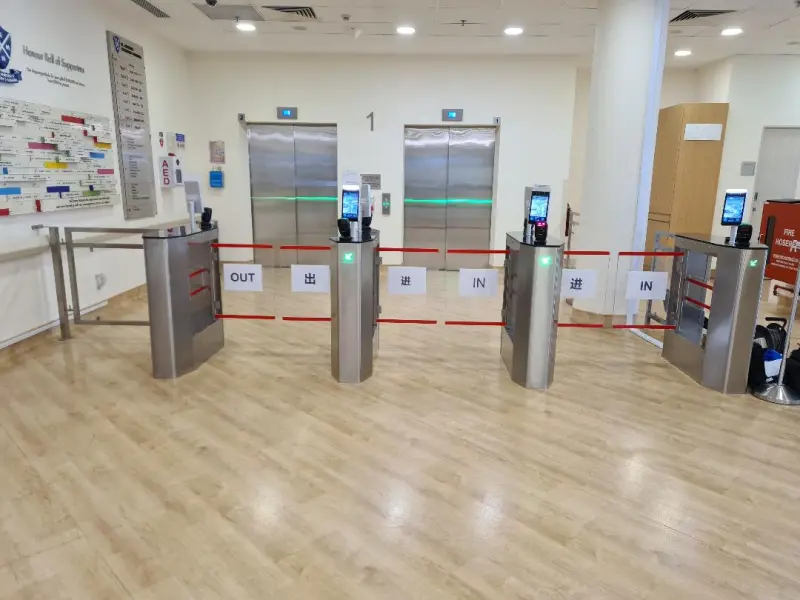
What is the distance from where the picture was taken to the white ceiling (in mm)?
5617

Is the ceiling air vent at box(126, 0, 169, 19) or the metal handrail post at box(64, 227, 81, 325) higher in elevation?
the ceiling air vent at box(126, 0, 169, 19)

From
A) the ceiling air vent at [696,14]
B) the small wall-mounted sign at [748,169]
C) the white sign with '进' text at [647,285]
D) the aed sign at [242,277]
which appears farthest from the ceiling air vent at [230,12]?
the small wall-mounted sign at [748,169]

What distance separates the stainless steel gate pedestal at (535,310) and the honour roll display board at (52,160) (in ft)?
13.1

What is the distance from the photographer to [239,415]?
3.47 metres

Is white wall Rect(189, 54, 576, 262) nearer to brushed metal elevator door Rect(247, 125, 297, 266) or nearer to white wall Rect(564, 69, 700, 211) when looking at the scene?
brushed metal elevator door Rect(247, 125, 297, 266)

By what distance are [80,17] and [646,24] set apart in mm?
5320

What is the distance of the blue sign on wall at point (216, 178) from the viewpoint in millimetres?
8281

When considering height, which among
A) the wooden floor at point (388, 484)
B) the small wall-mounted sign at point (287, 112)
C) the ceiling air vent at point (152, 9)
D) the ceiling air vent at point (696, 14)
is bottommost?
the wooden floor at point (388, 484)

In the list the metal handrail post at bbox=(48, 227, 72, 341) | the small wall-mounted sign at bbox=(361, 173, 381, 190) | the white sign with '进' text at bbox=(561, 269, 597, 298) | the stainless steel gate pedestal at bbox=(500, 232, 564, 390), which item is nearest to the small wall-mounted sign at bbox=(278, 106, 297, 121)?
the small wall-mounted sign at bbox=(361, 173, 381, 190)

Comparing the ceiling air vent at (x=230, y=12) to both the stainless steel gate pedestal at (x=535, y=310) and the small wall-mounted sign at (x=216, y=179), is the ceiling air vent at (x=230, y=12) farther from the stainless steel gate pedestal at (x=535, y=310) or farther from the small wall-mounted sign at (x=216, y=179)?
the stainless steel gate pedestal at (x=535, y=310)

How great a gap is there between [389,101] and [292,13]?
245cm

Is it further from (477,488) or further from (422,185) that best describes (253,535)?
(422,185)

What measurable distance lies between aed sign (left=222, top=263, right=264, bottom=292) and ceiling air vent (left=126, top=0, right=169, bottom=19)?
130 inches

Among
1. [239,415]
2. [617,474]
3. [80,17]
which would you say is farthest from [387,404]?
[80,17]
